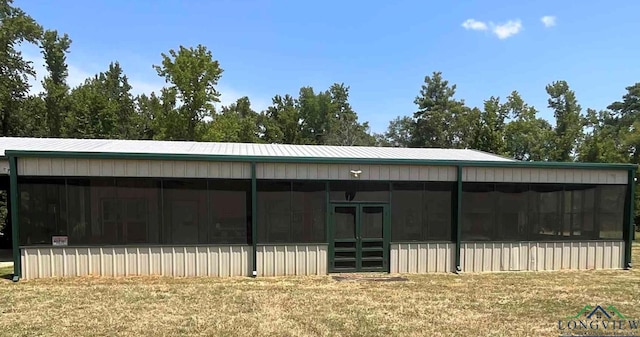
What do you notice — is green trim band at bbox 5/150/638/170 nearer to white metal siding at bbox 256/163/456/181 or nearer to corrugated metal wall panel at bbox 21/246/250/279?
white metal siding at bbox 256/163/456/181

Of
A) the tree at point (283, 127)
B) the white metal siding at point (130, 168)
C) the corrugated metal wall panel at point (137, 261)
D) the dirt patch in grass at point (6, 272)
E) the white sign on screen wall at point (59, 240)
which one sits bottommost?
the dirt patch in grass at point (6, 272)

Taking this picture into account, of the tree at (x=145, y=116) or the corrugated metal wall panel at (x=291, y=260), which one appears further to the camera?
the tree at (x=145, y=116)

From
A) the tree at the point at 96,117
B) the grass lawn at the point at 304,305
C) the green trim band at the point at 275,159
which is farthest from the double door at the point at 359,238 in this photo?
the tree at the point at 96,117

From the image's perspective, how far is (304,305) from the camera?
7.80 metres

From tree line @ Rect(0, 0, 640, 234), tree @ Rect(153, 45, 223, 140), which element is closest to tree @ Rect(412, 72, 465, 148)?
tree line @ Rect(0, 0, 640, 234)

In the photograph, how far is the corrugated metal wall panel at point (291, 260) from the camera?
10688mm

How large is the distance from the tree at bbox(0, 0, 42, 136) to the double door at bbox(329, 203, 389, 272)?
26.3 meters

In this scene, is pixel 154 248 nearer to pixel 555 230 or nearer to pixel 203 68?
pixel 555 230

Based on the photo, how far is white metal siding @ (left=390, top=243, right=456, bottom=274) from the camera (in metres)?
11.2

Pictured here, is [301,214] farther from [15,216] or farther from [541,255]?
[541,255]

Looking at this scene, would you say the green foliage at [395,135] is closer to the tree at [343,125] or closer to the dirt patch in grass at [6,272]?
the tree at [343,125]

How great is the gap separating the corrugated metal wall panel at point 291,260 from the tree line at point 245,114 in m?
17.6

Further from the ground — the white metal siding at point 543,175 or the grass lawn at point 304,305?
the white metal siding at point 543,175

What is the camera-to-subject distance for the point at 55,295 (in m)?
8.30
